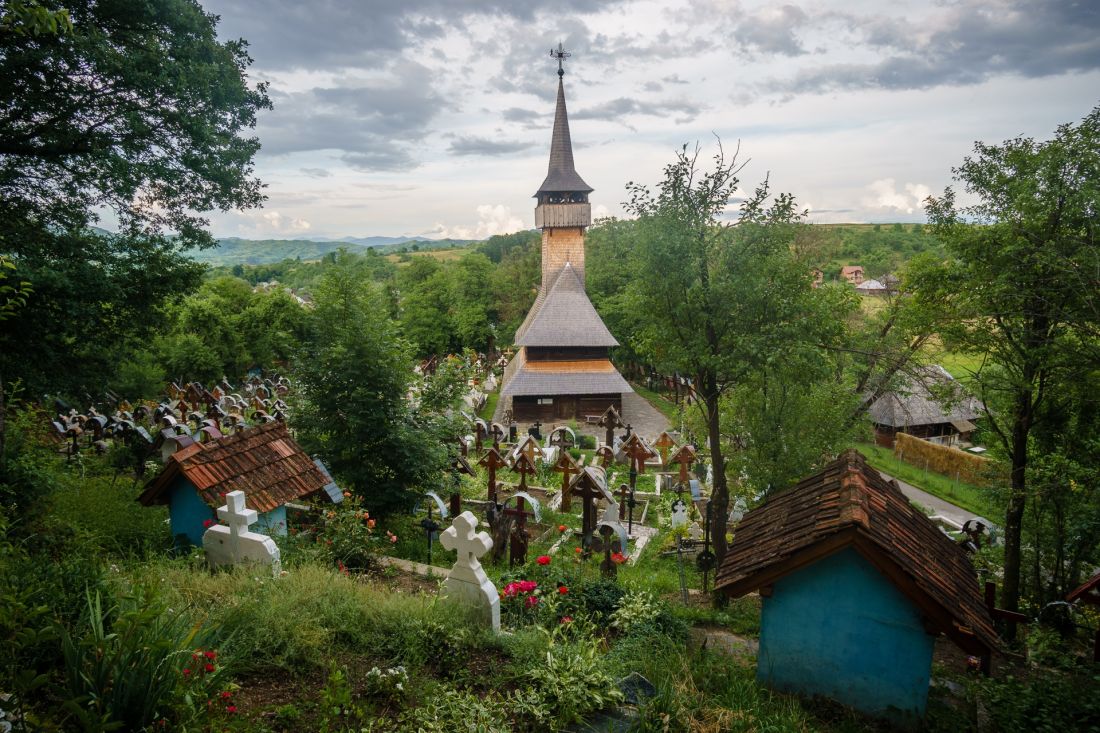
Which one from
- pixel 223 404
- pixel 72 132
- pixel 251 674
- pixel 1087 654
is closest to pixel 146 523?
pixel 251 674

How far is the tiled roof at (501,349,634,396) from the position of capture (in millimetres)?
26703

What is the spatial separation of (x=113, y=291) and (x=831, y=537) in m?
10.7

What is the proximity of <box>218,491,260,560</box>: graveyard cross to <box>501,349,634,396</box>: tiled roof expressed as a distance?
64.5 feet

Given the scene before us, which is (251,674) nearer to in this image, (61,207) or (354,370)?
(354,370)

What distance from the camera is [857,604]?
549 centimetres

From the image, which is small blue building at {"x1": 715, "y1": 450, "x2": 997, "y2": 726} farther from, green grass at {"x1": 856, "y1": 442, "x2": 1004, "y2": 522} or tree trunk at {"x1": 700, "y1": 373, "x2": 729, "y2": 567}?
green grass at {"x1": 856, "y1": 442, "x2": 1004, "y2": 522}

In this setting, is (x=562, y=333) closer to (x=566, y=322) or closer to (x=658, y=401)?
(x=566, y=322)

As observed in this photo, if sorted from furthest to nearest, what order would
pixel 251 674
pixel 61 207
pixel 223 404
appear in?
pixel 223 404, pixel 61 207, pixel 251 674

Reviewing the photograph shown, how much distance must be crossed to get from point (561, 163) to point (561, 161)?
0.36 ft

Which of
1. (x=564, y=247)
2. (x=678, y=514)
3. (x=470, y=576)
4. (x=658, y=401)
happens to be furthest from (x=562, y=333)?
(x=470, y=576)

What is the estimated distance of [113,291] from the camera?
9.53 m

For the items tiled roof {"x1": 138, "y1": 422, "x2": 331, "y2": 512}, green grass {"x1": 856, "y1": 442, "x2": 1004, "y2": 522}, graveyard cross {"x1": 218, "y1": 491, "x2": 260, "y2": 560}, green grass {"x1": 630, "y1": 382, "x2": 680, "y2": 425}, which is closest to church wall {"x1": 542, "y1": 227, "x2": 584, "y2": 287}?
green grass {"x1": 630, "y1": 382, "x2": 680, "y2": 425}

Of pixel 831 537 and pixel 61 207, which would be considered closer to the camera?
pixel 831 537

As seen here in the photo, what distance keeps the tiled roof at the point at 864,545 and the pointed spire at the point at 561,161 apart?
88.2 ft
